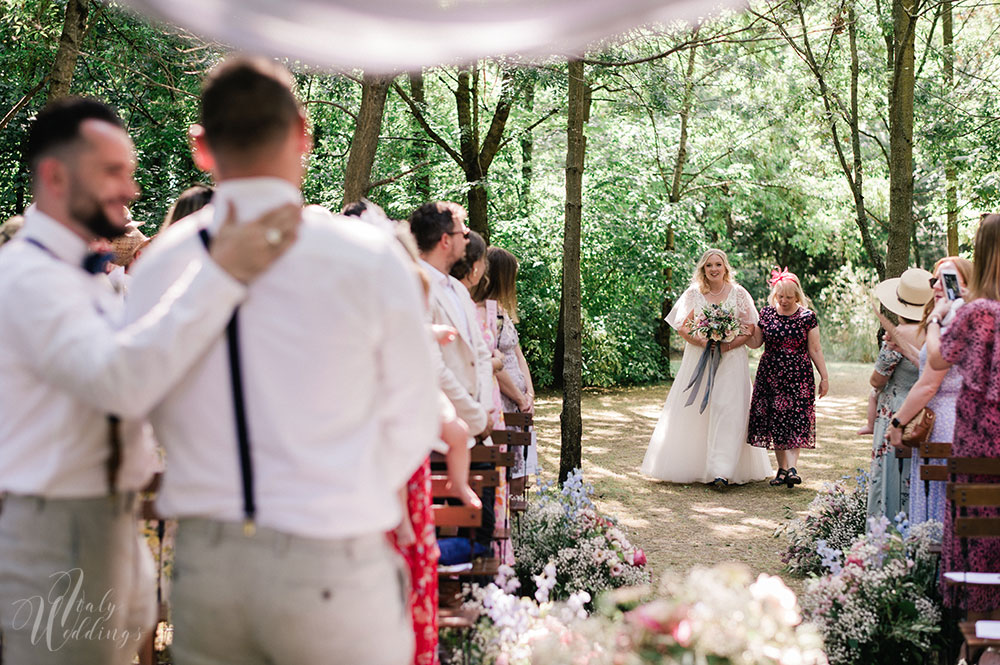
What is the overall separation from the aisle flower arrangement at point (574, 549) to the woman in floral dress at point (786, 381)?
3446mm

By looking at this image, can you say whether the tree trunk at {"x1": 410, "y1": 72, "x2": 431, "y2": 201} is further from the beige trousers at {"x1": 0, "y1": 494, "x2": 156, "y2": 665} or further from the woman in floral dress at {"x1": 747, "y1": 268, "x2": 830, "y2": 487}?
the beige trousers at {"x1": 0, "y1": 494, "x2": 156, "y2": 665}

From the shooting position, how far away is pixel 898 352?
22.9 feet

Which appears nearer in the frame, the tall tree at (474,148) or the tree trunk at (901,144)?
the tree trunk at (901,144)

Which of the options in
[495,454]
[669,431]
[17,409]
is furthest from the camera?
[669,431]

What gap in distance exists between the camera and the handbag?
5.90 meters

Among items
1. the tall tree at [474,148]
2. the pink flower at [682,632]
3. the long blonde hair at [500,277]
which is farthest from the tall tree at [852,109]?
the pink flower at [682,632]

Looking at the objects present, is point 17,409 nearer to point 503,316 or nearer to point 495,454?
point 495,454

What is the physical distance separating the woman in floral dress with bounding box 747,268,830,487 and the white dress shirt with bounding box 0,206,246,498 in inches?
308

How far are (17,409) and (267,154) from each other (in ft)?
2.88

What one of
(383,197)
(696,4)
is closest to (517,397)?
(696,4)

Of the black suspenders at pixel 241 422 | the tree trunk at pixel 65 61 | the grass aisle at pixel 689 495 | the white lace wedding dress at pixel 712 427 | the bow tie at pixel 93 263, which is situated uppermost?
the tree trunk at pixel 65 61

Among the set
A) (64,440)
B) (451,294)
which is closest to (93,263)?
(64,440)

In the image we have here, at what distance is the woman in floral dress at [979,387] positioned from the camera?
15.6 ft

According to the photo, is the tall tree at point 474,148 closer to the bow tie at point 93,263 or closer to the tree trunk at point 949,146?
the tree trunk at point 949,146
